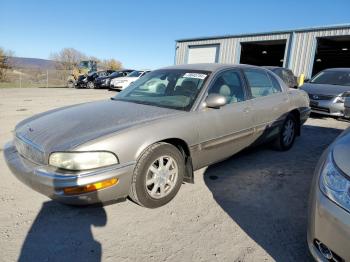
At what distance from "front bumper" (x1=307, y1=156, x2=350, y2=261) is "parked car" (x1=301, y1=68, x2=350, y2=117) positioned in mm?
7259

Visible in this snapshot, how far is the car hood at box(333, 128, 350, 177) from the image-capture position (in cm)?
210

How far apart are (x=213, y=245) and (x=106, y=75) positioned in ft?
72.3

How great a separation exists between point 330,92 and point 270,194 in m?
6.38

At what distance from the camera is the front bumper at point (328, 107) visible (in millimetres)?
8508

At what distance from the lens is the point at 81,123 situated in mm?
3223

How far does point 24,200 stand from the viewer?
10.8 ft

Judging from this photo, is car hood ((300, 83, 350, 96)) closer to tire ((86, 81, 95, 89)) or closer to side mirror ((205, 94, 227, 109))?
side mirror ((205, 94, 227, 109))

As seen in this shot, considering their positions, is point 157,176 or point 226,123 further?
point 226,123

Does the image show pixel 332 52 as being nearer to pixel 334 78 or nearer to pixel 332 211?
pixel 334 78

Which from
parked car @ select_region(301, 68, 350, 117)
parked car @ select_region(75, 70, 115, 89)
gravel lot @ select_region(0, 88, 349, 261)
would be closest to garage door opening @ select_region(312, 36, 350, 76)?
parked car @ select_region(301, 68, 350, 117)

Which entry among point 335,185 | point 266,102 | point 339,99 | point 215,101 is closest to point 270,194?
point 215,101

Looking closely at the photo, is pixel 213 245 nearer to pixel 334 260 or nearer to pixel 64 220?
pixel 334 260

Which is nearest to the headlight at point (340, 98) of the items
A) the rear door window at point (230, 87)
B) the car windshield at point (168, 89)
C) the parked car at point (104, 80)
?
the rear door window at point (230, 87)

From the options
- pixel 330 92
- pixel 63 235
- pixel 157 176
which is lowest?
pixel 63 235
